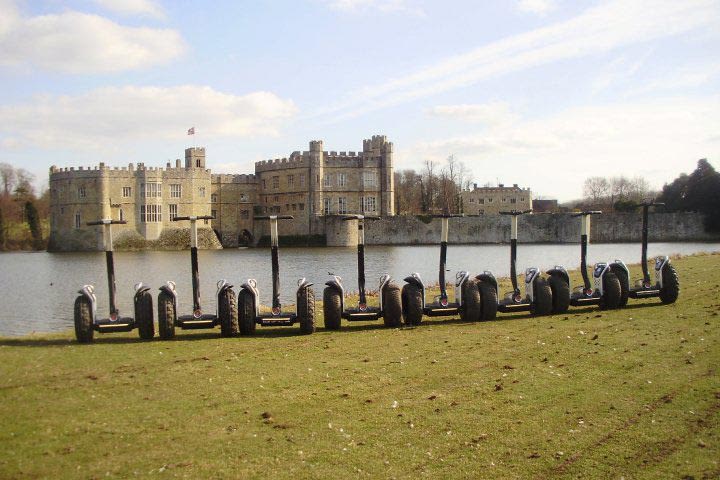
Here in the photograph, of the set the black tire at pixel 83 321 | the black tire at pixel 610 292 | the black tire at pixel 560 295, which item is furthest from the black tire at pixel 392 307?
the black tire at pixel 83 321

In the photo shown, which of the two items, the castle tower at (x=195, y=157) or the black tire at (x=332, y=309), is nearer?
the black tire at (x=332, y=309)

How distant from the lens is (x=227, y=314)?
1315cm

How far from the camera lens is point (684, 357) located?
32.2 feet

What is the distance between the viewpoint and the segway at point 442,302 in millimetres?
14289

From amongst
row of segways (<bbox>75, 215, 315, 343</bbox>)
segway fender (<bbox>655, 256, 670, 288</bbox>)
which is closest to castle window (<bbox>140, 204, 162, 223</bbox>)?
row of segways (<bbox>75, 215, 315, 343</bbox>)

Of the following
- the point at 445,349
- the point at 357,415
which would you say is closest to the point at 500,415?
the point at 357,415

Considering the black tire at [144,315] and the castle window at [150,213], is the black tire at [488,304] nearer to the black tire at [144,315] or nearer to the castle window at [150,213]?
the black tire at [144,315]

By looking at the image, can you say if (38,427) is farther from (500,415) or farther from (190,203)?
(190,203)

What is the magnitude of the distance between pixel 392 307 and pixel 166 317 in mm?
4699

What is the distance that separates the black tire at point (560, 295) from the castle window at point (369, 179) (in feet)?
235

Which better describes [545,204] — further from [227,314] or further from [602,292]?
[227,314]

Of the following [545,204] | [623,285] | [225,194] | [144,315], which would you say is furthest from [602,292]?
[545,204]

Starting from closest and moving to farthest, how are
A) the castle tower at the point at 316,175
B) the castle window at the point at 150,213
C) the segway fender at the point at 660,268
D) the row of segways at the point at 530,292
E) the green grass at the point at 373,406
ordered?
the green grass at the point at 373,406
the row of segways at the point at 530,292
the segway fender at the point at 660,268
the castle window at the point at 150,213
the castle tower at the point at 316,175

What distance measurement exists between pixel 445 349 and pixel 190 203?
7704 centimetres
